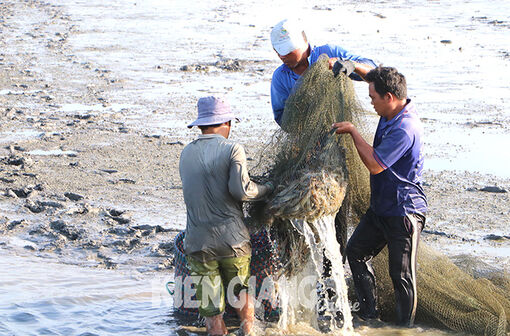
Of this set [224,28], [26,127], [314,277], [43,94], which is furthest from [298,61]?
→ [224,28]

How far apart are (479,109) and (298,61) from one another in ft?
22.4

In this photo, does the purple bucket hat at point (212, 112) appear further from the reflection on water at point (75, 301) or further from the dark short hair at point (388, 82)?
the reflection on water at point (75, 301)

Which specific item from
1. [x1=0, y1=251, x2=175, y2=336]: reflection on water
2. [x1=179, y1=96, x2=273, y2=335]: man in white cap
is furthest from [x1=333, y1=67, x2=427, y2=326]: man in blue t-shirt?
[x1=0, y1=251, x2=175, y2=336]: reflection on water

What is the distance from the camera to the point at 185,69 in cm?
1501

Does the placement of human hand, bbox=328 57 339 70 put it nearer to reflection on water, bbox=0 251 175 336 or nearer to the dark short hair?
the dark short hair

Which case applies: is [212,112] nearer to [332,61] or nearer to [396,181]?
[332,61]

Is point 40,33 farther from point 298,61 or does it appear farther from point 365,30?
point 298,61

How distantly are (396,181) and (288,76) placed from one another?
50.7 inches

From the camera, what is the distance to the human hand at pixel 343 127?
5004 millimetres

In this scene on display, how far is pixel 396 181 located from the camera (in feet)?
16.2

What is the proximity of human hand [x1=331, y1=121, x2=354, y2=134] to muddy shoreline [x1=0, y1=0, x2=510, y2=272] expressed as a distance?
252cm

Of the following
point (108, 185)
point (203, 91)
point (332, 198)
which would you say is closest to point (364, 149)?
point (332, 198)

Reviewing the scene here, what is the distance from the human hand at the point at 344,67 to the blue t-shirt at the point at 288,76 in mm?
274

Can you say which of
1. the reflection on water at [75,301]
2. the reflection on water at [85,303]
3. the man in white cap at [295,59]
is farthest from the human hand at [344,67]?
the reflection on water at [75,301]
